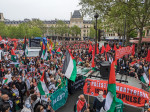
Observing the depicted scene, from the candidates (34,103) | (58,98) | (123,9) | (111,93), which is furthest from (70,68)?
(123,9)

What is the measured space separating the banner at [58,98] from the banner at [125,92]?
4.38 ft

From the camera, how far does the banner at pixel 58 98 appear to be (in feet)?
19.4

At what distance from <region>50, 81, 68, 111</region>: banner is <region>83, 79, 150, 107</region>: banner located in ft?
4.38

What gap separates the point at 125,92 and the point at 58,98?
296cm

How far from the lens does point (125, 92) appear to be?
203 inches

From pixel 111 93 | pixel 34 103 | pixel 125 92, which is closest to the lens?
pixel 111 93

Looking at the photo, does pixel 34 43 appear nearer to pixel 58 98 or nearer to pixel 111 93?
pixel 58 98

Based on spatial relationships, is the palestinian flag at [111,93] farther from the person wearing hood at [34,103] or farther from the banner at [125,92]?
the person wearing hood at [34,103]

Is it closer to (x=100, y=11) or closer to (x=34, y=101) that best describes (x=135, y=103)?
(x=34, y=101)

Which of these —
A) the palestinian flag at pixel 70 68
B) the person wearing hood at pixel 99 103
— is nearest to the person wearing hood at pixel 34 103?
the palestinian flag at pixel 70 68

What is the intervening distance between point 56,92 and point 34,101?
5.18ft

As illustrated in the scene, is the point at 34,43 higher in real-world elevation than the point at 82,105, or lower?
higher

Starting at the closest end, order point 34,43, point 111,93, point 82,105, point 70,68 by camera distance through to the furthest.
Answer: point 111,93, point 82,105, point 70,68, point 34,43

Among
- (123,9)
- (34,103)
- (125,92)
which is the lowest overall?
(34,103)
